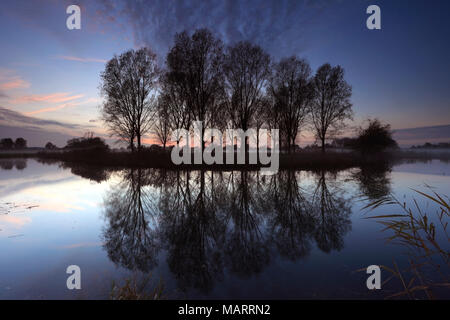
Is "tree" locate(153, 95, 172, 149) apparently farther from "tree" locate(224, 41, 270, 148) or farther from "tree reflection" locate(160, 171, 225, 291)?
"tree reflection" locate(160, 171, 225, 291)

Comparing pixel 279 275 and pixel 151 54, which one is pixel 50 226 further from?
pixel 151 54

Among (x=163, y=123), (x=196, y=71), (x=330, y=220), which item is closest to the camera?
(x=330, y=220)

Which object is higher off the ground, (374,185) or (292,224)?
(374,185)

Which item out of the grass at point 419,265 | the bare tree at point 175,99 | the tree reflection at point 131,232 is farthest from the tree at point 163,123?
the grass at point 419,265

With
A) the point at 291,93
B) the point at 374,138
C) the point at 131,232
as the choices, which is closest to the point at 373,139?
the point at 374,138

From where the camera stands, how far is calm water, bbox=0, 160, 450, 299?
3607 millimetres

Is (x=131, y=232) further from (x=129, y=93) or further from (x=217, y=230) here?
(x=129, y=93)

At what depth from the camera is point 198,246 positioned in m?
5.42

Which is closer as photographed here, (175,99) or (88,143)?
(175,99)

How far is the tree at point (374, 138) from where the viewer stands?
30938 mm

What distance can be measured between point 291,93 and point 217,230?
101ft

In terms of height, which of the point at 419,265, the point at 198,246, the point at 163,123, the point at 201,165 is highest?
the point at 163,123

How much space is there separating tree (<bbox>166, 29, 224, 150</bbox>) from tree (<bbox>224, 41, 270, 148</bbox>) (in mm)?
1821

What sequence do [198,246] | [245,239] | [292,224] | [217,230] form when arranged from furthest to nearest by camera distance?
[292,224] → [217,230] → [245,239] → [198,246]
